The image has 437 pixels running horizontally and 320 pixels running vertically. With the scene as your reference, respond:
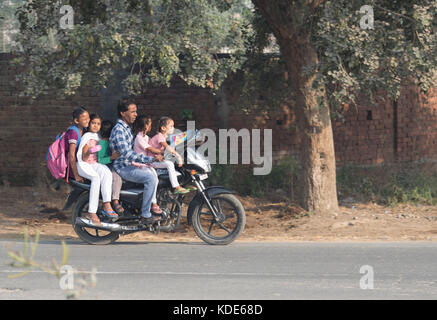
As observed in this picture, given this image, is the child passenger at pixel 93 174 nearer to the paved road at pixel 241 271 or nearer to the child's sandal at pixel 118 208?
the child's sandal at pixel 118 208

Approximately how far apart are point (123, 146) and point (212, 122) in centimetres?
547

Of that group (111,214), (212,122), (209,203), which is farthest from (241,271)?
(212,122)

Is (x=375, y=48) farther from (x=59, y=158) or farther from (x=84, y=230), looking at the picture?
(x=84, y=230)

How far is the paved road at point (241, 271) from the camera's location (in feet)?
20.2

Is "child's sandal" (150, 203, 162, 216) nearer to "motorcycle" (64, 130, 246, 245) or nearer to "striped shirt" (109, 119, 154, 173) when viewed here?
"motorcycle" (64, 130, 246, 245)

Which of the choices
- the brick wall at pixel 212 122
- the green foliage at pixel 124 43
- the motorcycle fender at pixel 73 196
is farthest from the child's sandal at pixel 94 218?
the brick wall at pixel 212 122

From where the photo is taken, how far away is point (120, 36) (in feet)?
30.6

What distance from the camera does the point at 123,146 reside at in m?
8.55

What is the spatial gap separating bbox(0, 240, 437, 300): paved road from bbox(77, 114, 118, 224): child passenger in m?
0.49

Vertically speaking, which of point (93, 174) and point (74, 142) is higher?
point (74, 142)

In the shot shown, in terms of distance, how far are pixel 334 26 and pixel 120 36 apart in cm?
305

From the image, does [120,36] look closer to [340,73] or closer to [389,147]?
[340,73]
